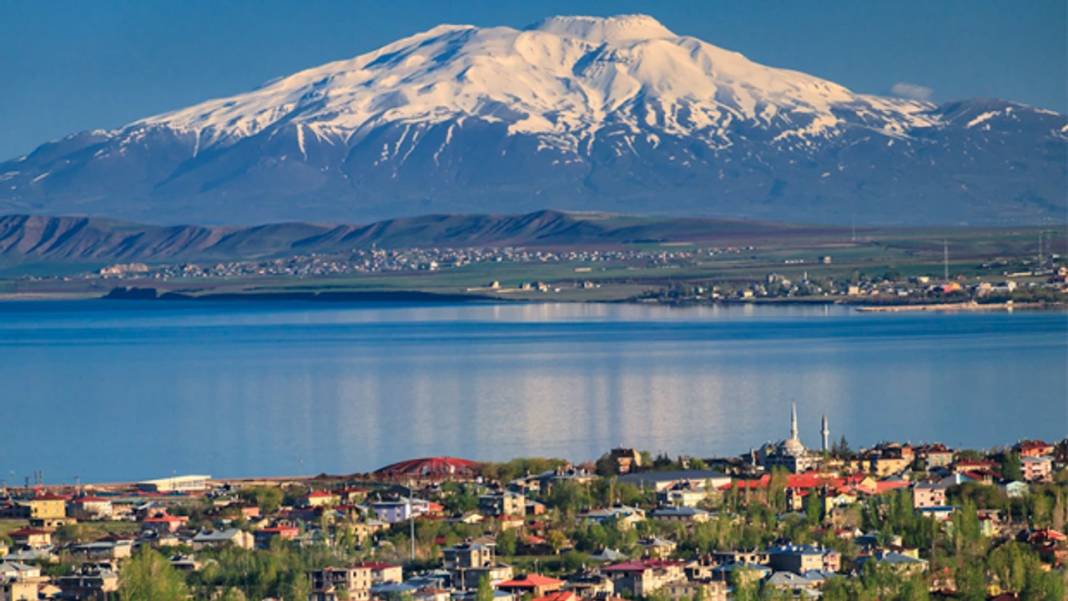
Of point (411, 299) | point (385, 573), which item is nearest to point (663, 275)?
point (411, 299)

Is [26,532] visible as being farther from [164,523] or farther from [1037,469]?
[1037,469]

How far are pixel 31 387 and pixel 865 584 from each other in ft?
109

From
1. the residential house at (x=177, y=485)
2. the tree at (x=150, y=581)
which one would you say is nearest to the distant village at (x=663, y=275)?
the residential house at (x=177, y=485)

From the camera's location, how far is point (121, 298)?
121812mm

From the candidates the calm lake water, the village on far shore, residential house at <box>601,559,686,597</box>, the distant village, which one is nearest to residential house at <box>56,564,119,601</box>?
the village on far shore

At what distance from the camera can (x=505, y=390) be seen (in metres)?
47.0

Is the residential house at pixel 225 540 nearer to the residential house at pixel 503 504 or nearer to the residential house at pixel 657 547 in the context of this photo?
the residential house at pixel 503 504

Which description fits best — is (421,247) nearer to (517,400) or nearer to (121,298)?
(121,298)

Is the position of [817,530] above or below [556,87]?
below

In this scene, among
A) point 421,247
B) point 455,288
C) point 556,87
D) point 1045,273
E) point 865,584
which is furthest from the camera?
point 556,87

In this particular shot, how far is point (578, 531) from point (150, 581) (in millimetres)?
5287

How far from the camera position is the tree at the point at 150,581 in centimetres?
2064

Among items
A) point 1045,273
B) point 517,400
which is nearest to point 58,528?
point 517,400

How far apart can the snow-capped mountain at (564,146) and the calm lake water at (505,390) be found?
89.3 m
